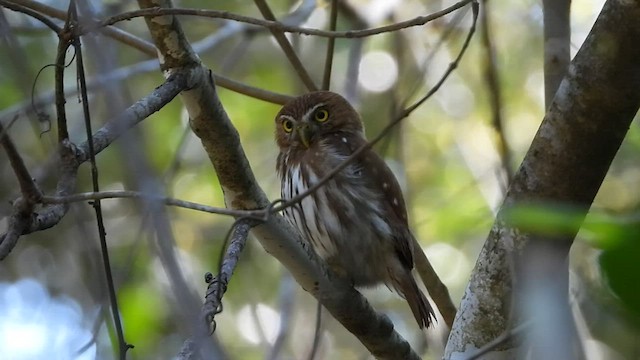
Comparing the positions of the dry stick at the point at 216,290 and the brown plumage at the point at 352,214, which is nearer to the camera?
the dry stick at the point at 216,290

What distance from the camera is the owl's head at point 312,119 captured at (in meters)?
4.46

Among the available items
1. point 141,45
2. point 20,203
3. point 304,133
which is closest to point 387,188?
point 304,133

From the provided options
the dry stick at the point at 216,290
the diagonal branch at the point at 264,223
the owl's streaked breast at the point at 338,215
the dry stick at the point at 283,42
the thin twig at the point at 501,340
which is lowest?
the thin twig at the point at 501,340

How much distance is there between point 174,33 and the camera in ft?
8.23

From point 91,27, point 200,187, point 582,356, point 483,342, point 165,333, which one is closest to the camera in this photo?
point 91,27

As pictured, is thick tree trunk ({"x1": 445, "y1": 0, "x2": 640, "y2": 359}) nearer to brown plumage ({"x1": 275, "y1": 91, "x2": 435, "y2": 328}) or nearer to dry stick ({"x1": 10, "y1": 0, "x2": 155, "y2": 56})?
brown plumage ({"x1": 275, "y1": 91, "x2": 435, "y2": 328})

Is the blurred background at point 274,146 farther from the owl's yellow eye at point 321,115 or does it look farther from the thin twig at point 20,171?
the thin twig at point 20,171

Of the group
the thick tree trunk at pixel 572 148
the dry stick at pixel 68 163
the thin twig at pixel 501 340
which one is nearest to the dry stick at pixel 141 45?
the dry stick at pixel 68 163

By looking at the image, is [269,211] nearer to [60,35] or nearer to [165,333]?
[60,35]

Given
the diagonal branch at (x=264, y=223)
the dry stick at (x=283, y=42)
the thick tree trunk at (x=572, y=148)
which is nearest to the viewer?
the thick tree trunk at (x=572, y=148)

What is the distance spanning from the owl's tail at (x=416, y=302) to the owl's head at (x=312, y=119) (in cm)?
86

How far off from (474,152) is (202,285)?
2.45 metres

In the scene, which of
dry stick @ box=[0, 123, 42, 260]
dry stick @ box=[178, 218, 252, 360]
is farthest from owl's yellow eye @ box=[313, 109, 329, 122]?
dry stick @ box=[0, 123, 42, 260]

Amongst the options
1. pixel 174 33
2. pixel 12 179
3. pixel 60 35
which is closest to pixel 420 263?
pixel 174 33
